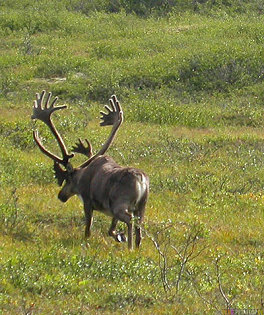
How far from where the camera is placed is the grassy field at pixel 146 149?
8711 millimetres

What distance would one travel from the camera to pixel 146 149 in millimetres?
18172

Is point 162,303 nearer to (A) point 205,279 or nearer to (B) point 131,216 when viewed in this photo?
(A) point 205,279

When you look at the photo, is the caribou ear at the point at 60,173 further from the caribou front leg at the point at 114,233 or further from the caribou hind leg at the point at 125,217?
the caribou hind leg at the point at 125,217

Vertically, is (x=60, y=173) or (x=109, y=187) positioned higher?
(x=109, y=187)

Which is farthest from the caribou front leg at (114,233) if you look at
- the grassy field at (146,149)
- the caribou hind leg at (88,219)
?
the caribou hind leg at (88,219)

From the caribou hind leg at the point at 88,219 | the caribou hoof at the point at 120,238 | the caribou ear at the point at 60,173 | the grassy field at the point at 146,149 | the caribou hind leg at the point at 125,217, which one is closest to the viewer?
the grassy field at the point at 146,149

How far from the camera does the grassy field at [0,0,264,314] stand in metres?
8.71

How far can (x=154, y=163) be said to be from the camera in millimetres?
17078

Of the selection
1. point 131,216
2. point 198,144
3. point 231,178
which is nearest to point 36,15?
point 198,144

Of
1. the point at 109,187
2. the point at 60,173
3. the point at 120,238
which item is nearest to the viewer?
the point at 109,187

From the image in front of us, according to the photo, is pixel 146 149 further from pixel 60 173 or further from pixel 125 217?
pixel 125 217

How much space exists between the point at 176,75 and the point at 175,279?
18.2m

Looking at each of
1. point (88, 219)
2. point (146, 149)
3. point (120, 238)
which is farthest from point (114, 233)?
point (146, 149)

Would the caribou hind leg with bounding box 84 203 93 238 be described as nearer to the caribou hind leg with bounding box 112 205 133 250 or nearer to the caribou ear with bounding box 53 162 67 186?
the caribou hind leg with bounding box 112 205 133 250
